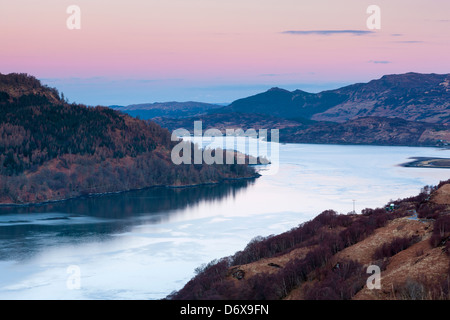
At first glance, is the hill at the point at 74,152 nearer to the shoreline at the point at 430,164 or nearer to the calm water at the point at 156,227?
the calm water at the point at 156,227

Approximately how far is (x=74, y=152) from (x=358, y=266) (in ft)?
226

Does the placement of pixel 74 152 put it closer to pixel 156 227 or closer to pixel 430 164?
pixel 156 227

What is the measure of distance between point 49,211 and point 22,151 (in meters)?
22.8

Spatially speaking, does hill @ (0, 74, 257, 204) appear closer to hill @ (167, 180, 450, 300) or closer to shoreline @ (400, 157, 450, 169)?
shoreline @ (400, 157, 450, 169)

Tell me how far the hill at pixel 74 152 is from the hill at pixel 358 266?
48.5 metres

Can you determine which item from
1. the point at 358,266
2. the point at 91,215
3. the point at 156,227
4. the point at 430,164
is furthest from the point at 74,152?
the point at 358,266

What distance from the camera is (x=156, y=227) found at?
47.3m

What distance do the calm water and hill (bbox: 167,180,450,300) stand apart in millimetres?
6978

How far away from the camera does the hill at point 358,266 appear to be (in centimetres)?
1595

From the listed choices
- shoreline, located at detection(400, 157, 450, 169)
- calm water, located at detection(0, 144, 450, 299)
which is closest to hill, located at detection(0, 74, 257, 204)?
calm water, located at detection(0, 144, 450, 299)

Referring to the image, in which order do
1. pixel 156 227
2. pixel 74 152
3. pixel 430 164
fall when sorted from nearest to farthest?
pixel 156 227, pixel 74 152, pixel 430 164

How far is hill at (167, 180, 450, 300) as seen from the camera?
15945 millimetres

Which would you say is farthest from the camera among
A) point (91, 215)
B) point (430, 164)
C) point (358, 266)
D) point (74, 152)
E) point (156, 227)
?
point (430, 164)

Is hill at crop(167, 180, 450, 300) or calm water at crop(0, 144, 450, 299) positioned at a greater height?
hill at crop(167, 180, 450, 300)
